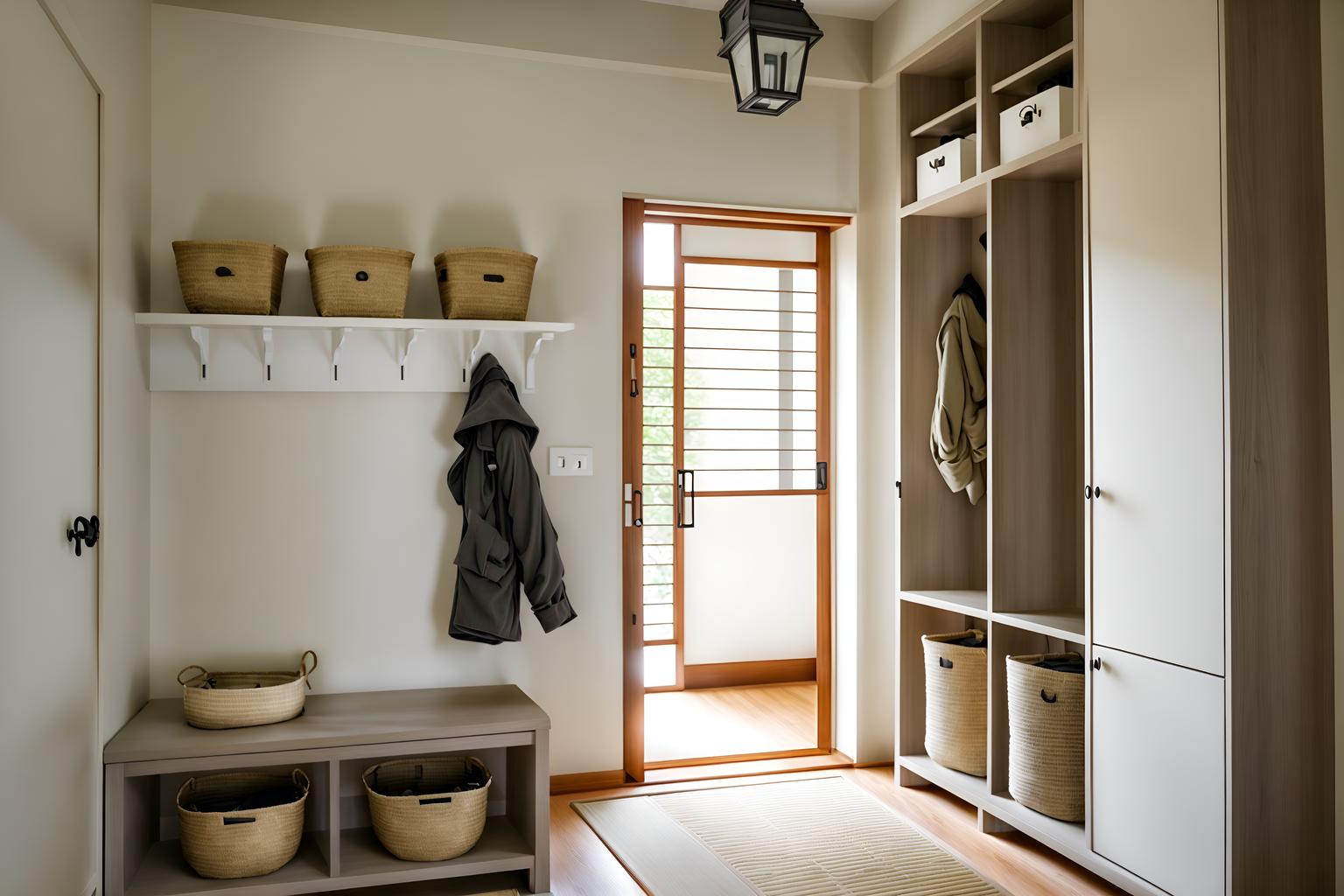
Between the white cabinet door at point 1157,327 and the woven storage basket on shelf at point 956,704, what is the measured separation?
29.4 inches

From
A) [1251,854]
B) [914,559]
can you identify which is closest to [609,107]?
[914,559]

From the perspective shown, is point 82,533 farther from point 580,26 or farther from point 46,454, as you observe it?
point 580,26

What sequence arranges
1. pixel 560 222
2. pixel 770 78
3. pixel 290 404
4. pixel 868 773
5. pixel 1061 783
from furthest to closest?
pixel 868 773
pixel 560 222
pixel 290 404
pixel 1061 783
pixel 770 78

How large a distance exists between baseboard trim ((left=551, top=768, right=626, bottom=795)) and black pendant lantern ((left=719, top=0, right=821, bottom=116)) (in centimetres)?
240

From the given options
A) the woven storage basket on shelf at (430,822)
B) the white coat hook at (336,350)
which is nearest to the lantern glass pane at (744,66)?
the white coat hook at (336,350)

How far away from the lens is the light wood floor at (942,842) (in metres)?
2.84

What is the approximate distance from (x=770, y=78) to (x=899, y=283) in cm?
120

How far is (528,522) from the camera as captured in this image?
3.37 meters

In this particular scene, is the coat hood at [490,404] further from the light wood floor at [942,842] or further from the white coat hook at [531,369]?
the light wood floor at [942,842]

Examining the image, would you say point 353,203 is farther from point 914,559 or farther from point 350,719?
point 914,559

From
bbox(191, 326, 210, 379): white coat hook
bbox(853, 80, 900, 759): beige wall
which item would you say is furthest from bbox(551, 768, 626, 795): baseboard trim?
bbox(191, 326, 210, 379): white coat hook

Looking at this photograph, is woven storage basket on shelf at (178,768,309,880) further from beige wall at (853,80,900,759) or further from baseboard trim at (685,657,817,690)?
baseboard trim at (685,657,817,690)

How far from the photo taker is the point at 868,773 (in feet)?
12.7

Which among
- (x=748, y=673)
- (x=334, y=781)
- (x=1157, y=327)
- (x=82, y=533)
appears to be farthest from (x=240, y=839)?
(x=748, y=673)
